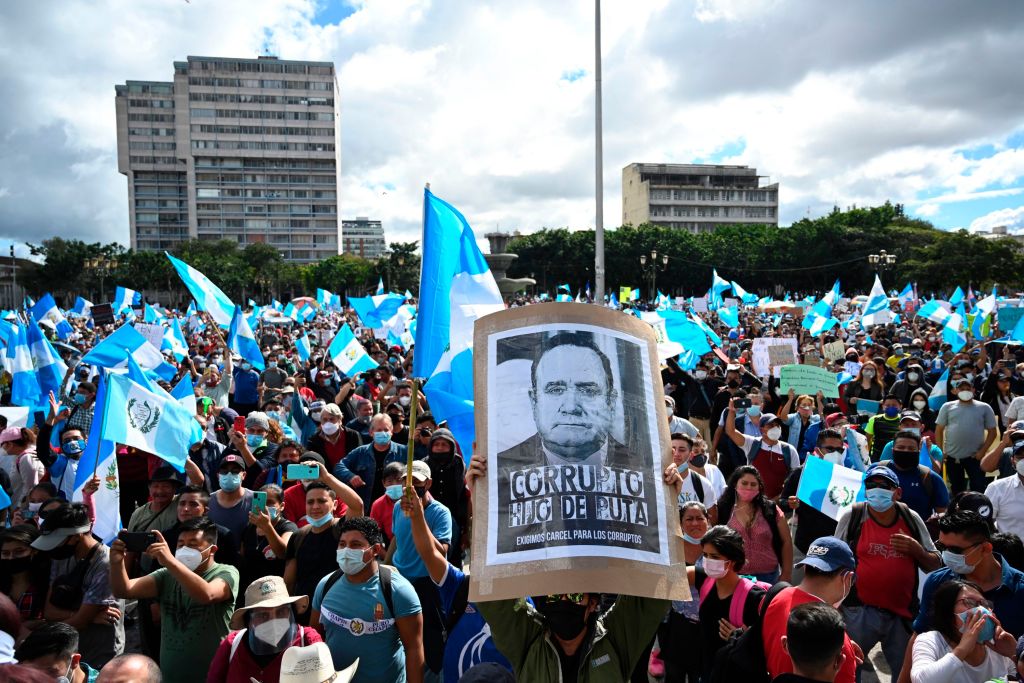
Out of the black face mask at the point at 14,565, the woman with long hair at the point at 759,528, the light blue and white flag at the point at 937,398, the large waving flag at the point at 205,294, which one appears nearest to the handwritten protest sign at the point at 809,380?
the light blue and white flag at the point at 937,398

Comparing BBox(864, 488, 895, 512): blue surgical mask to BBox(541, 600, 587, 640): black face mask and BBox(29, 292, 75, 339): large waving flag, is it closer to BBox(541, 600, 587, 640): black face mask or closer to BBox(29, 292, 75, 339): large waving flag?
BBox(541, 600, 587, 640): black face mask

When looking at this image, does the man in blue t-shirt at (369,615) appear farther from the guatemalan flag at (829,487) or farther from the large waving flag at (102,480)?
the guatemalan flag at (829,487)

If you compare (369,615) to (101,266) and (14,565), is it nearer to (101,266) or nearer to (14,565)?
(14,565)

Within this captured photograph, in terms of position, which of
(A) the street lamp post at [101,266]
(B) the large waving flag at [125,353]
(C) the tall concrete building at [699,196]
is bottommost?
(B) the large waving flag at [125,353]

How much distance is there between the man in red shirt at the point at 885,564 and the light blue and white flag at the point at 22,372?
30.6 feet

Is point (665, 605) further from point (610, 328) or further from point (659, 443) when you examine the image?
point (610, 328)

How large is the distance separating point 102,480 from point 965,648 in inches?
206

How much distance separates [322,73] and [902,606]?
129 metres

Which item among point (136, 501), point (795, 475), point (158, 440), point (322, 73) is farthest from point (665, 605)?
point (322, 73)

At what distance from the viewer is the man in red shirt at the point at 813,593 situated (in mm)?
3193

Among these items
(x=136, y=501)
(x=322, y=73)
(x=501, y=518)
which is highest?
(x=322, y=73)

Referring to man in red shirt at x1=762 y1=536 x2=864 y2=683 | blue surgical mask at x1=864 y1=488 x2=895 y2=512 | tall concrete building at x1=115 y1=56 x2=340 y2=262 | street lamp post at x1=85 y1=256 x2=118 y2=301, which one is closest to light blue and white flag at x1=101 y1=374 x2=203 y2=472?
man in red shirt at x1=762 y1=536 x2=864 y2=683

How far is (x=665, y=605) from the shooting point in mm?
2941

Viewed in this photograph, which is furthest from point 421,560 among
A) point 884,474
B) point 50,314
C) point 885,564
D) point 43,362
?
point 50,314
